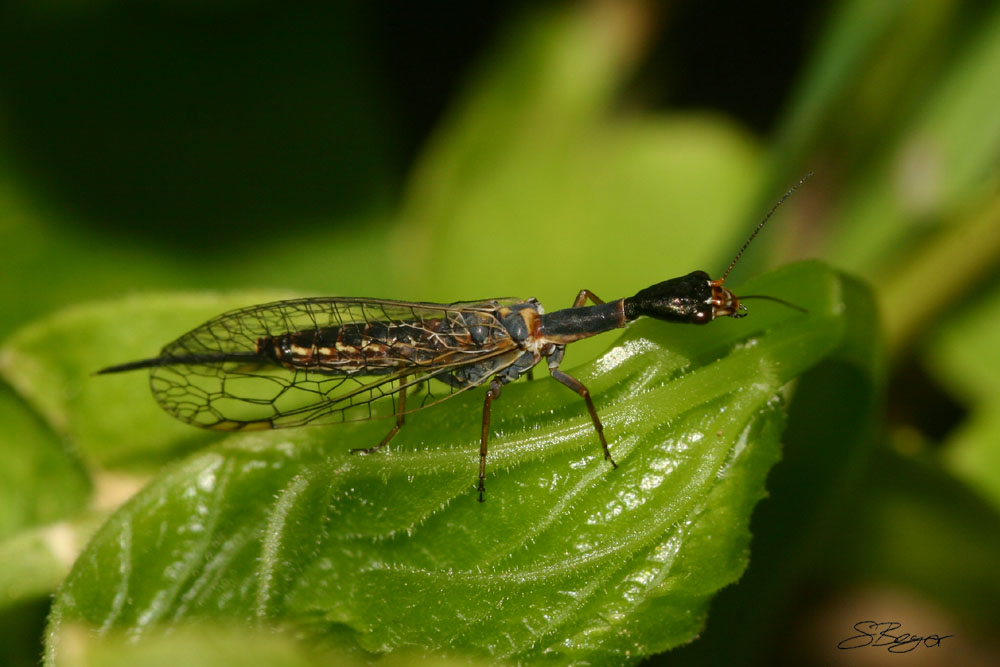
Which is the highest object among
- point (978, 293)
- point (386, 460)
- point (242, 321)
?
point (242, 321)

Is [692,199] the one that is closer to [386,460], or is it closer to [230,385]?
[230,385]

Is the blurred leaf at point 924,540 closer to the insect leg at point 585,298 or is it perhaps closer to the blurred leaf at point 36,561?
the insect leg at point 585,298

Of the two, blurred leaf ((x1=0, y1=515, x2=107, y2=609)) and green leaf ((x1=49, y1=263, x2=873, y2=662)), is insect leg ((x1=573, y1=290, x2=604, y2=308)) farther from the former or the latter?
blurred leaf ((x1=0, y1=515, x2=107, y2=609))

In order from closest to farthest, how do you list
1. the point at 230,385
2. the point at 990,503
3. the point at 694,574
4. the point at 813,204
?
the point at 694,574, the point at 230,385, the point at 990,503, the point at 813,204

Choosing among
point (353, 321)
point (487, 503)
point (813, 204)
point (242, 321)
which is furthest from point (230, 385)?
point (813, 204)

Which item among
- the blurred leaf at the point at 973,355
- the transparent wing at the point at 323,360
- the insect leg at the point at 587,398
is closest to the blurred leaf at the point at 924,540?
the blurred leaf at the point at 973,355
